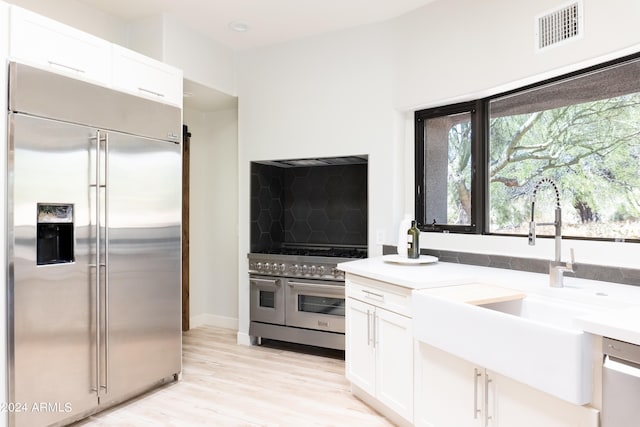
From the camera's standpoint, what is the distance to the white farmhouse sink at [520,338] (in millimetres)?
1395

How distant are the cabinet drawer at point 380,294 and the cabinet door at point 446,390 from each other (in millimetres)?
234

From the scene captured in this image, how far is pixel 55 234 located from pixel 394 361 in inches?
80.2

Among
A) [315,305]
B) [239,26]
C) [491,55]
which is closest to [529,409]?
[491,55]

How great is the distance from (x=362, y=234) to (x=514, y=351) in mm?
2454

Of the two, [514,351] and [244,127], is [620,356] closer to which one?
[514,351]

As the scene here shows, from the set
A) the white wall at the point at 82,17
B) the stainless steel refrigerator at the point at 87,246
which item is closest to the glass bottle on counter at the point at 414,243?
the stainless steel refrigerator at the point at 87,246

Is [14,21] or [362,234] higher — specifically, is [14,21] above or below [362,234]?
above

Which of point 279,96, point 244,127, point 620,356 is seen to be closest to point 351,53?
point 279,96

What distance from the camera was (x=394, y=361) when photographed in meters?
2.40

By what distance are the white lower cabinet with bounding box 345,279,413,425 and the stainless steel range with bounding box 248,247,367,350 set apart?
0.70 metres

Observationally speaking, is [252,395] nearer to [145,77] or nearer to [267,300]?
[267,300]

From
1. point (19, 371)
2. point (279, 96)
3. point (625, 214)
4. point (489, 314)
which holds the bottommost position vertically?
point (19, 371)

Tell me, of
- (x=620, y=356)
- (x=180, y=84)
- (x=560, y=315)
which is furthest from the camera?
(x=180, y=84)

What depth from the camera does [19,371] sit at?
2154 millimetres
